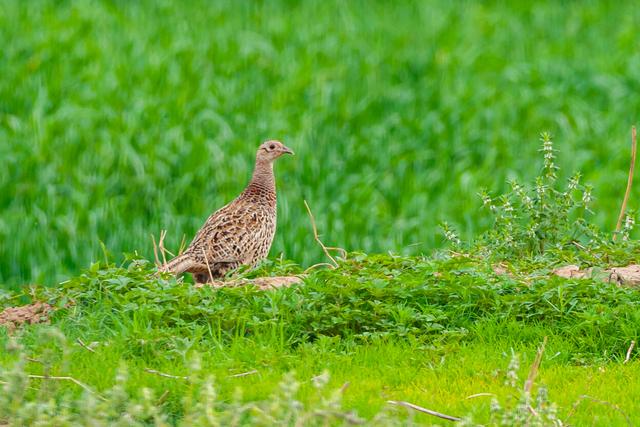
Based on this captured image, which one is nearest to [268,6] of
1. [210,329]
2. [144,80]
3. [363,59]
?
[363,59]

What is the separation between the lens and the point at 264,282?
7695 millimetres

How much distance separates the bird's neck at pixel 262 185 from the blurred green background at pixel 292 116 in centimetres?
119

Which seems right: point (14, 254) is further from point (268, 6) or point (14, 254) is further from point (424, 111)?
point (268, 6)

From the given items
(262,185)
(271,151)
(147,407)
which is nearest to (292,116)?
(271,151)

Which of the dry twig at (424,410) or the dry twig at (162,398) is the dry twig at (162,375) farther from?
the dry twig at (424,410)

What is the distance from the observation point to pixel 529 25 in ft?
55.1

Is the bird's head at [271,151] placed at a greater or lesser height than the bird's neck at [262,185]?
greater

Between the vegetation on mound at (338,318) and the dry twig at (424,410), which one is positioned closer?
the dry twig at (424,410)

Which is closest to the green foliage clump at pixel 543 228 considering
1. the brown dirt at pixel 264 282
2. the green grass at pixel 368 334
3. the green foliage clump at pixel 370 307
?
the green grass at pixel 368 334

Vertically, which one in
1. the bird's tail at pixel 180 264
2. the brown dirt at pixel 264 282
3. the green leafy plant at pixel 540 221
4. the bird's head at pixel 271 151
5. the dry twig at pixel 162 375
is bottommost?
the bird's tail at pixel 180 264

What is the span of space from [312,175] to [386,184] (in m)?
0.69

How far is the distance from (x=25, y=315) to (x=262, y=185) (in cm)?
213

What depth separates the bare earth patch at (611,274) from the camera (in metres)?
7.43

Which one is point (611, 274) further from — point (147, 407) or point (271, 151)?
point (147, 407)
